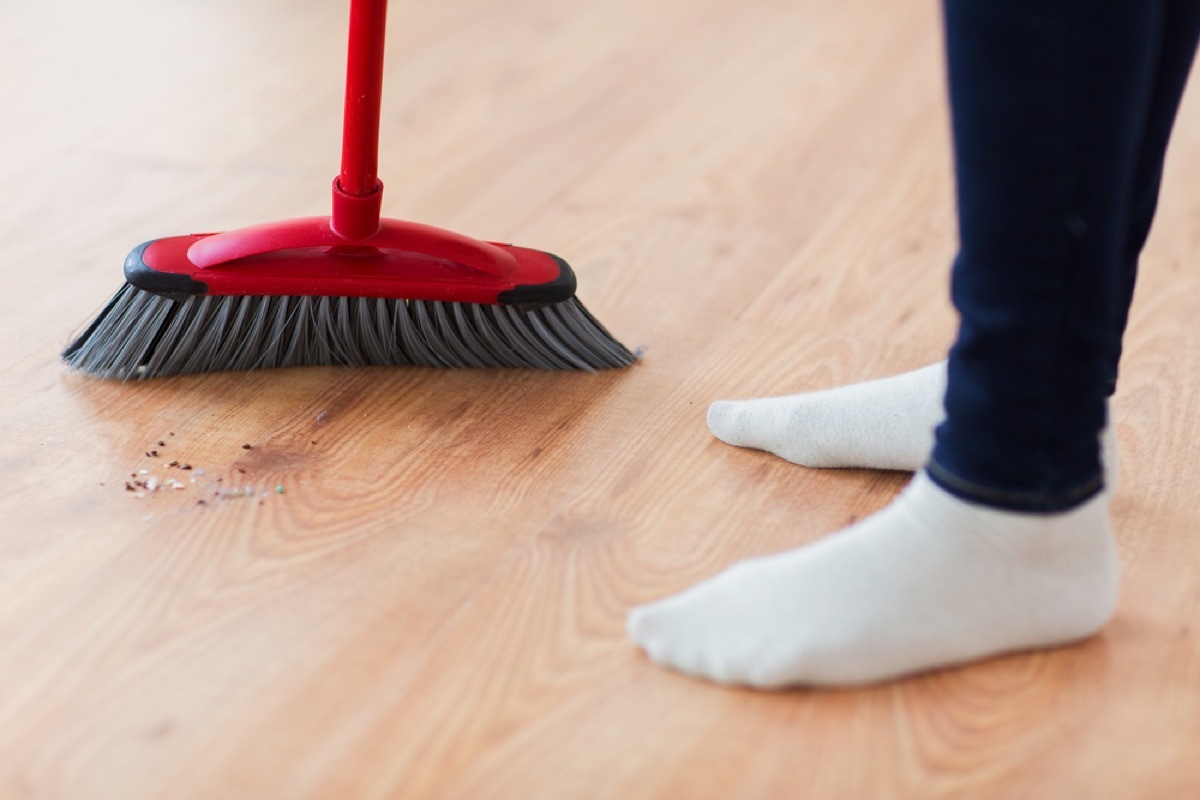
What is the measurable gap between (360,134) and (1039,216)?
549mm

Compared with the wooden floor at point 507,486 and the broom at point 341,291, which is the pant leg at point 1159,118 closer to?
the wooden floor at point 507,486

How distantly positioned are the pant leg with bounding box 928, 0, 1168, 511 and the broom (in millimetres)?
420

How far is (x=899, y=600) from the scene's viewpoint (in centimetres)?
73

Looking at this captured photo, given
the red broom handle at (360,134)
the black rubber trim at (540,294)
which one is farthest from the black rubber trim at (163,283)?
the black rubber trim at (540,294)

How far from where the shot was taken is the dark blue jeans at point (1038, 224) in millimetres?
615

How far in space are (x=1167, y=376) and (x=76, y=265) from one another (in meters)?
0.94

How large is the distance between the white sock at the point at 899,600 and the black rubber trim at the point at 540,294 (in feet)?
1.11

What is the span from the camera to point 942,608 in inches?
28.9

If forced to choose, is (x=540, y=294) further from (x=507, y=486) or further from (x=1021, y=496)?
(x=1021, y=496)

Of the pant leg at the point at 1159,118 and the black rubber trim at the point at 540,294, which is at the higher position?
the pant leg at the point at 1159,118

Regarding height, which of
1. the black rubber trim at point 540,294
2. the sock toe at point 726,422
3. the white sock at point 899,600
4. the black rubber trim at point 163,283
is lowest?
the sock toe at point 726,422

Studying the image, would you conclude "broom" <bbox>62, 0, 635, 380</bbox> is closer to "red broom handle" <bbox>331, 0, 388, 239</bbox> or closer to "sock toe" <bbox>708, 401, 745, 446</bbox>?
"red broom handle" <bbox>331, 0, 388, 239</bbox>

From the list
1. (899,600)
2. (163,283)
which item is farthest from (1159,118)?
(163,283)

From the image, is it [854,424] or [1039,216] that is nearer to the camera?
[1039,216]
